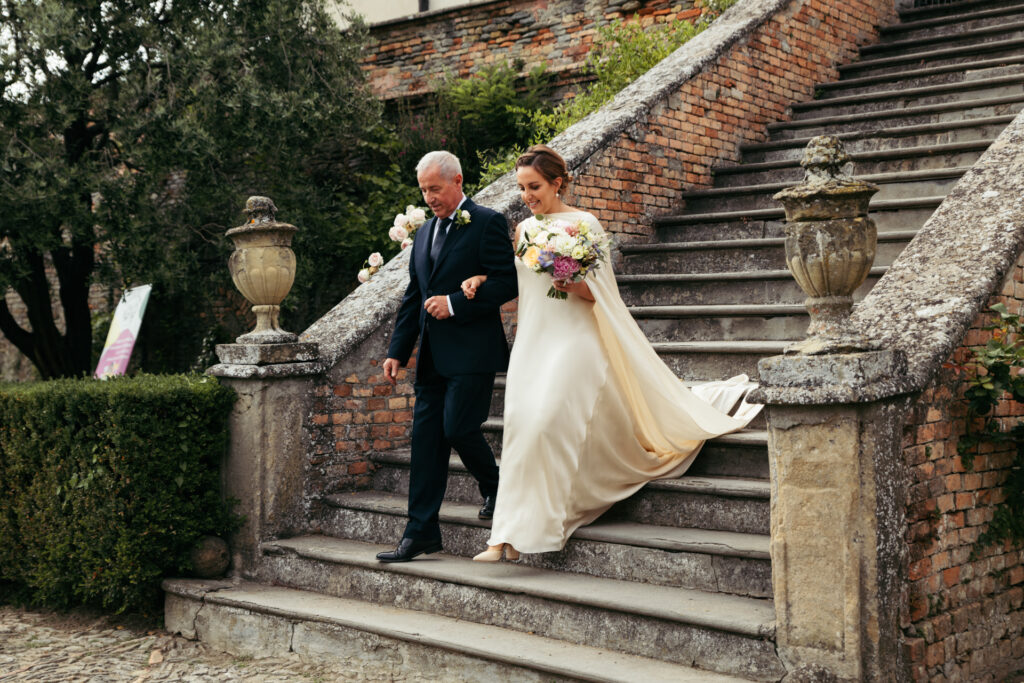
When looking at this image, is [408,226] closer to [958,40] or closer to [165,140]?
[165,140]

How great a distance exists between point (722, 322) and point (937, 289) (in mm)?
2052

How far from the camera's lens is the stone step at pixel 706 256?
6523mm

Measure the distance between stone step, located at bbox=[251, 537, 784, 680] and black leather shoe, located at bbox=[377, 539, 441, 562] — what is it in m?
0.03

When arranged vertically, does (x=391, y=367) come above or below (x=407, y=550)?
above

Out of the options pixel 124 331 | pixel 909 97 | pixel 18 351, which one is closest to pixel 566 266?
pixel 909 97

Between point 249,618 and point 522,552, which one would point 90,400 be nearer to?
point 249,618

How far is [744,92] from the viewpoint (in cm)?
805

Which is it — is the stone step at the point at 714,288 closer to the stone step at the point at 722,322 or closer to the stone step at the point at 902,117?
the stone step at the point at 722,322

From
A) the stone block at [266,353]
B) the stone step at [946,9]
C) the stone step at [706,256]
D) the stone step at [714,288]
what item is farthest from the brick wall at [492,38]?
the stone block at [266,353]

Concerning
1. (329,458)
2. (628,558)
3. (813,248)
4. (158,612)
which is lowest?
(158,612)

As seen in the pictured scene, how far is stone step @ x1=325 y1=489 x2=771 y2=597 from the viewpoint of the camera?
4.12 m

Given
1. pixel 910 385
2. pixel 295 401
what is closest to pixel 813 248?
pixel 910 385

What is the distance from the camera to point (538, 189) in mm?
4727

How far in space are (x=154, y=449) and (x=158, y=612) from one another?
96 cm
